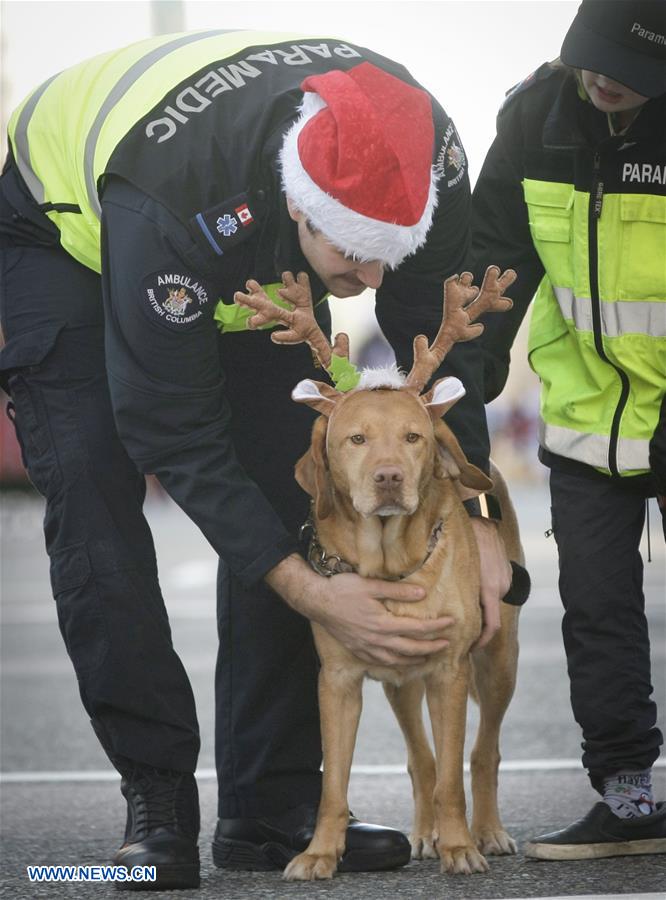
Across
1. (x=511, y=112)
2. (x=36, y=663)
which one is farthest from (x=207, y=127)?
(x=36, y=663)

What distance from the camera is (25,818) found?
512cm

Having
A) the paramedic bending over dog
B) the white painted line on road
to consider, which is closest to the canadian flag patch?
the paramedic bending over dog

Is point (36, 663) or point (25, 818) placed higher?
point (25, 818)

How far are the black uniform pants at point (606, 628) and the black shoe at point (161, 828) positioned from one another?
1109 millimetres

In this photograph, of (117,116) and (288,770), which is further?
(288,770)

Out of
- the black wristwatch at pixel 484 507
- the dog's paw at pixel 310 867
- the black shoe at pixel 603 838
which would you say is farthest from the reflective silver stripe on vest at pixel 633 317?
the dog's paw at pixel 310 867

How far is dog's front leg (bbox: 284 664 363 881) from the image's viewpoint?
383cm

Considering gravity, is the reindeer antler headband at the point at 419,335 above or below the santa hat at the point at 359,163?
below

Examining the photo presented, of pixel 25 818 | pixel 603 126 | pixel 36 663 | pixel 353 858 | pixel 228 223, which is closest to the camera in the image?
pixel 228 223

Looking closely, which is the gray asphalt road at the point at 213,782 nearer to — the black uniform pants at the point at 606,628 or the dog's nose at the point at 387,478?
the black uniform pants at the point at 606,628

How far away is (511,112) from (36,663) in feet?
19.1

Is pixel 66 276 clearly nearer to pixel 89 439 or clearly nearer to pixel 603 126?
pixel 89 439

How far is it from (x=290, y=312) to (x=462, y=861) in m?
1.38

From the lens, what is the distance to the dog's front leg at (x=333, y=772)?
12.6 ft
